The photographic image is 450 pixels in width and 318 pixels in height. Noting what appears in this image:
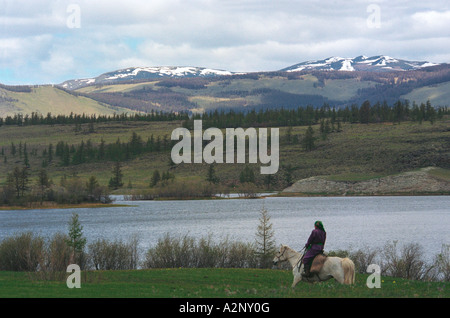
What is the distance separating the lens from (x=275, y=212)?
9412cm

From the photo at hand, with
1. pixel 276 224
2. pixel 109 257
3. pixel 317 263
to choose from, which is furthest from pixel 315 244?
pixel 276 224

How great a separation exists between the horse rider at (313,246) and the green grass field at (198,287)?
0.90 metres

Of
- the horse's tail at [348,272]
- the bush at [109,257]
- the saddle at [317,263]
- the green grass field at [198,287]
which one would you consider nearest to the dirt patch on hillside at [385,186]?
the bush at [109,257]

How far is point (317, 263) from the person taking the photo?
23266 mm

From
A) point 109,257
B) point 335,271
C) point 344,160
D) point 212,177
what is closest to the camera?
point 335,271

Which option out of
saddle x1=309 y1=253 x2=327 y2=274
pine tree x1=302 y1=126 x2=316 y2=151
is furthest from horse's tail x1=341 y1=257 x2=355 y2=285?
pine tree x1=302 y1=126 x2=316 y2=151

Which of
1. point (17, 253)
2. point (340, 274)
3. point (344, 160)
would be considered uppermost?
point (340, 274)

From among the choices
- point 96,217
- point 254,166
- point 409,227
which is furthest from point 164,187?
point 409,227

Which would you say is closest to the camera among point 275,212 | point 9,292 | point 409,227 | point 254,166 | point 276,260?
point 9,292

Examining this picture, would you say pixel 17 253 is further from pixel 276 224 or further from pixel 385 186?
pixel 385 186

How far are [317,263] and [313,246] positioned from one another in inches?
27.7

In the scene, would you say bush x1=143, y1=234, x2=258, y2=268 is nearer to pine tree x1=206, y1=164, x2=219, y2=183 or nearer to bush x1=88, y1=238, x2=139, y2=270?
bush x1=88, y1=238, x2=139, y2=270

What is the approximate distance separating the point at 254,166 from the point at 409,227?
108940 millimetres
